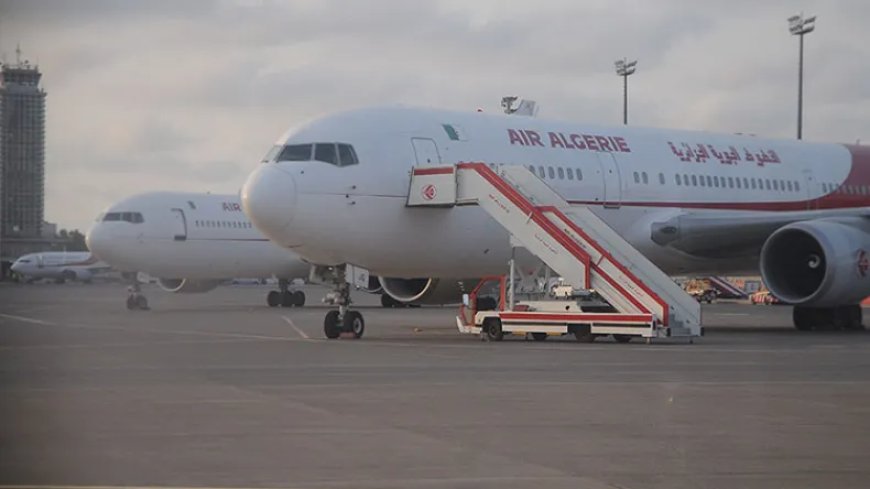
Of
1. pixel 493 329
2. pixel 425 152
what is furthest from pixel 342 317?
pixel 425 152

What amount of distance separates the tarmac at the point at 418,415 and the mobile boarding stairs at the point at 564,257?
1.76 metres

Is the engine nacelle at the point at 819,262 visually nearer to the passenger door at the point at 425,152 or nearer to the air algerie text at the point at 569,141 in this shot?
the air algerie text at the point at 569,141

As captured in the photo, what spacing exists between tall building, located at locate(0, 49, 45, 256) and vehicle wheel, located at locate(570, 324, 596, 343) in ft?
54.4

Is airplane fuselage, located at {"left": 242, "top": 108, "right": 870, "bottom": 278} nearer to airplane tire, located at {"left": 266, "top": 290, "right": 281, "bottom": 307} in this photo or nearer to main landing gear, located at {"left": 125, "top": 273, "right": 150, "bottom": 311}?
main landing gear, located at {"left": 125, "top": 273, "right": 150, "bottom": 311}

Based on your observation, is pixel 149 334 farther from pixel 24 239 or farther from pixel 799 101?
pixel 24 239

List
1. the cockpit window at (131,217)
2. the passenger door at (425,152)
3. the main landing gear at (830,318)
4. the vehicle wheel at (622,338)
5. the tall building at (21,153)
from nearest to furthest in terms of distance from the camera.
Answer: the tall building at (21,153)
the vehicle wheel at (622,338)
the passenger door at (425,152)
the main landing gear at (830,318)
the cockpit window at (131,217)

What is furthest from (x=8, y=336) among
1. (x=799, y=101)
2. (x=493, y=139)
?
(x=493, y=139)

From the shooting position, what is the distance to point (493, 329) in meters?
22.7

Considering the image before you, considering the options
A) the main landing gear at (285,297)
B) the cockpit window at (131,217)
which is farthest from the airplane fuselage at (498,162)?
the main landing gear at (285,297)

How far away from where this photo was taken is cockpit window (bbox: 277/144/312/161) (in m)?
22.7

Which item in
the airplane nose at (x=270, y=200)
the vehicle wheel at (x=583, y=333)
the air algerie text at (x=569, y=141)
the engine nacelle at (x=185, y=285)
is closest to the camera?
the airplane nose at (x=270, y=200)

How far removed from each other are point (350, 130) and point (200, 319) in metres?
10.3

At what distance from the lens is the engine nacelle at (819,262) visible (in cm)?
2442

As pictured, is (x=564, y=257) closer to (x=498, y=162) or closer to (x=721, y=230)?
(x=498, y=162)
